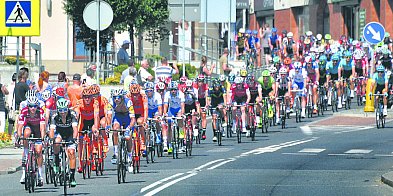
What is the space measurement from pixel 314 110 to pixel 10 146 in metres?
11.5

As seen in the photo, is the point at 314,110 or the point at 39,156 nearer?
the point at 39,156

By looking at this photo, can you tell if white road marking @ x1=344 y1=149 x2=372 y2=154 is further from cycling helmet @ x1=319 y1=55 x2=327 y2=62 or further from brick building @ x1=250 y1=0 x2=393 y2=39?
brick building @ x1=250 y1=0 x2=393 y2=39

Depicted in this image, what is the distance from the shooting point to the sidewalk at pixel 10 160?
2314 centimetres

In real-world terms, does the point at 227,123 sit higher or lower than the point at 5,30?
lower

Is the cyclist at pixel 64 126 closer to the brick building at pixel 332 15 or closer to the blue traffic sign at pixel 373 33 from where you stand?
the blue traffic sign at pixel 373 33

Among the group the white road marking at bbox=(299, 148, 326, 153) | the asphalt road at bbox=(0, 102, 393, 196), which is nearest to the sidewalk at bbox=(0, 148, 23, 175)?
the asphalt road at bbox=(0, 102, 393, 196)

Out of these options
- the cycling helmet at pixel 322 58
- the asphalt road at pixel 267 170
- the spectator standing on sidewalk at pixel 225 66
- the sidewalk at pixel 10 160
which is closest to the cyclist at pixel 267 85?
the asphalt road at pixel 267 170

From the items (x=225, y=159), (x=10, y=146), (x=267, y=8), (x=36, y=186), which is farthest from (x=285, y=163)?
(x=267, y=8)

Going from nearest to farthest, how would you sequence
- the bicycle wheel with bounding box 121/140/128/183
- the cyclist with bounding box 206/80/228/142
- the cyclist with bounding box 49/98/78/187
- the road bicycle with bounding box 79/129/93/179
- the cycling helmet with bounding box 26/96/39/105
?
the cyclist with bounding box 49/98/78/187, the cycling helmet with bounding box 26/96/39/105, the bicycle wheel with bounding box 121/140/128/183, the road bicycle with bounding box 79/129/93/179, the cyclist with bounding box 206/80/228/142

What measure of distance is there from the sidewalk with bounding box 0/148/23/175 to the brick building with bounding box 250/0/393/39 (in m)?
25.8

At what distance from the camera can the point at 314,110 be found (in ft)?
121

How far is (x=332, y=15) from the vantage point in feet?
188

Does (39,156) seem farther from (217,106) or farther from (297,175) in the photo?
(217,106)

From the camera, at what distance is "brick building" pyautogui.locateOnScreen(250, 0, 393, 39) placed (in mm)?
51375
